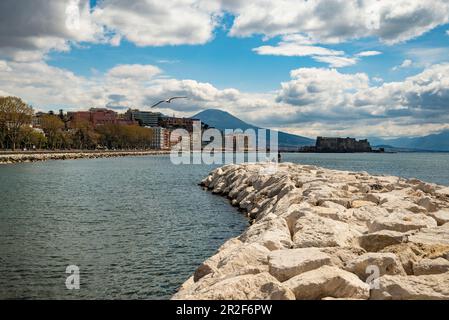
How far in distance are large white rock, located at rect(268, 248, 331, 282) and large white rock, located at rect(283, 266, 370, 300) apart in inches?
19.4

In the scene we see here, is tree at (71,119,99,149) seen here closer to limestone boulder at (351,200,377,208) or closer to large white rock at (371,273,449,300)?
limestone boulder at (351,200,377,208)

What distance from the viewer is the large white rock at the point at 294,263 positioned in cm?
605

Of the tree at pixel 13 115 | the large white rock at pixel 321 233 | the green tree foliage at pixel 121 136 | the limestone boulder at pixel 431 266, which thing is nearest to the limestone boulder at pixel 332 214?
the large white rock at pixel 321 233

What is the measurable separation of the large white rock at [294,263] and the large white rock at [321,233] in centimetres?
123

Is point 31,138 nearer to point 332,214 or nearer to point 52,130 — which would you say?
point 52,130

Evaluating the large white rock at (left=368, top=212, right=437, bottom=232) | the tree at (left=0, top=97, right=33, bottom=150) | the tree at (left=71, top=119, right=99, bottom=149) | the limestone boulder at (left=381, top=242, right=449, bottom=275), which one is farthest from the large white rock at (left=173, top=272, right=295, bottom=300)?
the tree at (left=71, top=119, right=99, bottom=149)

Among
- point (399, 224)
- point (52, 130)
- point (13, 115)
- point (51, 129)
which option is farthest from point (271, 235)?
point (52, 130)

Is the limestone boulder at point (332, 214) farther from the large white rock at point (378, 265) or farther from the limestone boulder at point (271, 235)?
the large white rock at point (378, 265)

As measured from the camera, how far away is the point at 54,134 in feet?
337

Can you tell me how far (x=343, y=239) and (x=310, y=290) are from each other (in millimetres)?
2863

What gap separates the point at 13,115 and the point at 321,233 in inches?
3021

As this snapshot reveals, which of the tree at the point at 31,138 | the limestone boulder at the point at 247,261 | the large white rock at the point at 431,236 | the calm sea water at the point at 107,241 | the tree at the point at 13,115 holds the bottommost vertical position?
the calm sea water at the point at 107,241
